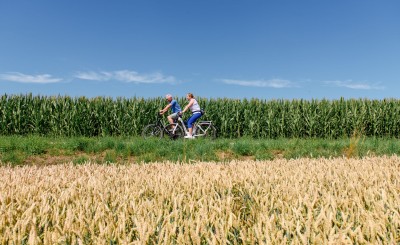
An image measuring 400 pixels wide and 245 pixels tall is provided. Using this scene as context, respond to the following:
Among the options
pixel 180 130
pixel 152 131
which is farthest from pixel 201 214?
pixel 152 131

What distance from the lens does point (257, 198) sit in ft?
9.12

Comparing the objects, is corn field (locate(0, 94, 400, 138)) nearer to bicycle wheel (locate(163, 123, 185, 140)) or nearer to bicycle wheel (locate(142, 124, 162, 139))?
bicycle wheel (locate(142, 124, 162, 139))

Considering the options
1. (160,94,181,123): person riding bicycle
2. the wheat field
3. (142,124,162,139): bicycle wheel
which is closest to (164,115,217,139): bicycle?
(160,94,181,123): person riding bicycle

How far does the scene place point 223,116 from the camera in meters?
22.4

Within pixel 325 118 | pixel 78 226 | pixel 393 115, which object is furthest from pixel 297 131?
pixel 78 226

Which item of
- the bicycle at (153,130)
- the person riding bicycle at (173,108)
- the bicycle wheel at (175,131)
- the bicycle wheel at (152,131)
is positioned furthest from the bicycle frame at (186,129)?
the bicycle wheel at (152,131)

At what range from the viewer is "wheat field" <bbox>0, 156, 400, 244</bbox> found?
74.5 inches

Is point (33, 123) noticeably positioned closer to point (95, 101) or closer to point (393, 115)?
point (95, 101)

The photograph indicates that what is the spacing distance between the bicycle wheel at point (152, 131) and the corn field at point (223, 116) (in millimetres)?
4293

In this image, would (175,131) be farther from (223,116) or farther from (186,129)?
(223,116)

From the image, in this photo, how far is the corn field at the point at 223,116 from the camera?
21.7m

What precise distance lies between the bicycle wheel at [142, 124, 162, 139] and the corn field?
429 cm

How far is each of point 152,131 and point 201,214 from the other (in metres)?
15.1

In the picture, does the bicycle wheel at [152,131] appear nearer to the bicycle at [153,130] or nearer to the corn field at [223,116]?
the bicycle at [153,130]
